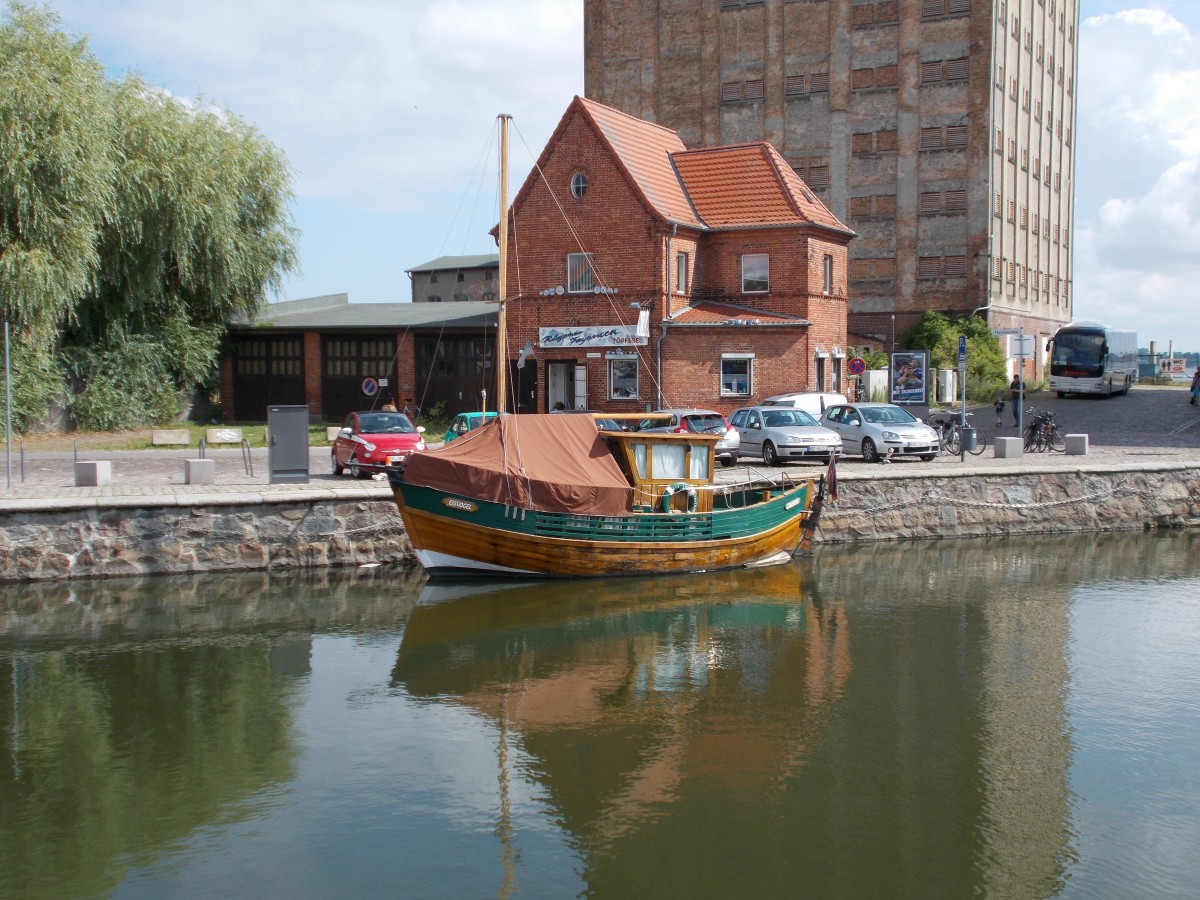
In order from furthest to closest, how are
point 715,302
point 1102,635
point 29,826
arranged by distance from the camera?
1. point 715,302
2. point 1102,635
3. point 29,826

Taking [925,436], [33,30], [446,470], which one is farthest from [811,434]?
[33,30]

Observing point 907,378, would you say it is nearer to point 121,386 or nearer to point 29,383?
point 121,386

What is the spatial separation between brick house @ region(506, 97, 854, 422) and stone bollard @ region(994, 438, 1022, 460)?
9.25 meters

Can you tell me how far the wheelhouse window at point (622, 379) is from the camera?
40219mm

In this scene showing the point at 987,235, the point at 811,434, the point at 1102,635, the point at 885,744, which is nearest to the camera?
the point at 885,744

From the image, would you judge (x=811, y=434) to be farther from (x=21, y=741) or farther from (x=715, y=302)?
(x=21, y=741)

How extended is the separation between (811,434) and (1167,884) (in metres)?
21.1

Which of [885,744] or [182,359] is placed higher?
[182,359]

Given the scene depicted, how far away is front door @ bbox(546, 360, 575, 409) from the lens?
41.7 meters

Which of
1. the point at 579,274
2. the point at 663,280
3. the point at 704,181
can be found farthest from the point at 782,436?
the point at 704,181

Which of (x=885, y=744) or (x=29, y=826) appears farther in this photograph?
(x=885, y=744)

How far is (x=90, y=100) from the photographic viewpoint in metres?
36.5

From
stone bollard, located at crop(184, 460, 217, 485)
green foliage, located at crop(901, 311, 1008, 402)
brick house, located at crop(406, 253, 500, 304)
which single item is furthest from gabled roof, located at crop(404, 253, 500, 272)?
stone bollard, located at crop(184, 460, 217, 485)

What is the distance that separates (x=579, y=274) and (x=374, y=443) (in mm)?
15895
